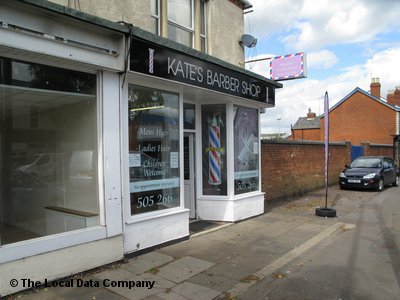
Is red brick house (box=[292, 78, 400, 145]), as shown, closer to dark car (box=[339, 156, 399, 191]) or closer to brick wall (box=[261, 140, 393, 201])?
dark car (box=[339, 156, 399, 191])

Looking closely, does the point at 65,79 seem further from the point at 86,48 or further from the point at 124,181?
the point at 124,181

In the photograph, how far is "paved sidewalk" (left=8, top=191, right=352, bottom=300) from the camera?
437 cm

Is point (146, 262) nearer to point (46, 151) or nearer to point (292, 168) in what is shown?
point (46, 151)

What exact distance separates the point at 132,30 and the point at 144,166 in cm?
223

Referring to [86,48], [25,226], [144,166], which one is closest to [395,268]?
[144,166]

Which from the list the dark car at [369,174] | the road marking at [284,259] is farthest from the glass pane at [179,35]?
the dark car at [369,174]

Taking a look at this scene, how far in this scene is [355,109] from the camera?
1426 inches

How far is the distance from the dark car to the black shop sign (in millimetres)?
8471

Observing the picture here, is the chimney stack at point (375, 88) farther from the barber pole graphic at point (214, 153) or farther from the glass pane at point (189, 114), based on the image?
the glass pane at point (189, 114)

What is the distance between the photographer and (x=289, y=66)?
9625 millimetres

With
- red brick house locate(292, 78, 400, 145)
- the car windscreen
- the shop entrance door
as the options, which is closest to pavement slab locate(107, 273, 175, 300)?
the shop entrance door

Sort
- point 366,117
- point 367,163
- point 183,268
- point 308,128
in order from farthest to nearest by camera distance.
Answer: point 308,128
point 366,117
point 367,163
point 183,268

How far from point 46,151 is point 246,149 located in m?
4.67

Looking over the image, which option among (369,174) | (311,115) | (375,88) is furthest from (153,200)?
(311,115)
